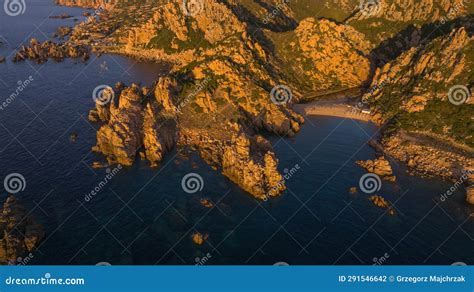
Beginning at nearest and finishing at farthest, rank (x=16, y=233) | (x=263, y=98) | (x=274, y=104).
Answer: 1. (x=16, y=233)
2. (x=274, y=104)
3. (x=263, y=98)

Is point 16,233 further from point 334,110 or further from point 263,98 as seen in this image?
point 334,110

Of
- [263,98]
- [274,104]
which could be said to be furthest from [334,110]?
[263,98]

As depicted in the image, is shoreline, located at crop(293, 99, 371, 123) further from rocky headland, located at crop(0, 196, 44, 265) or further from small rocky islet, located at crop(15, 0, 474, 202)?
rocky headland, located at crop(0, 196, 44, 265)

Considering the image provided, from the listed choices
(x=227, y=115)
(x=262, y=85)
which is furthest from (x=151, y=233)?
(x=262, y=85)

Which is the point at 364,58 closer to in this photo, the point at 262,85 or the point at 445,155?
the point at 262,85

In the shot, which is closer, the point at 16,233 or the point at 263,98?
the point at 16,233

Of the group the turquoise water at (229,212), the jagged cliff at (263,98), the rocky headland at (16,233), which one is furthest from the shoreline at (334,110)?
the rocky headland at (16,233)

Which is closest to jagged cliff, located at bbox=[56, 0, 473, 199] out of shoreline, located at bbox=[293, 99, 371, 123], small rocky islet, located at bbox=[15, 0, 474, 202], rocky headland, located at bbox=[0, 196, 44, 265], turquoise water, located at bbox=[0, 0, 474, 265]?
small rocky islet, located at bbox=[15, 0, 474, 202]

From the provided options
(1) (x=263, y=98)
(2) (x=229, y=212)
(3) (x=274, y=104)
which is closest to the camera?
(2) (x=229, y=212)

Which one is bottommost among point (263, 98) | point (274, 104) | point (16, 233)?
point (16, 233)

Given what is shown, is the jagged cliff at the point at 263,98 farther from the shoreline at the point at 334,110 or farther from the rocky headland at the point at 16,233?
the rocky headland at the point at 16,233
